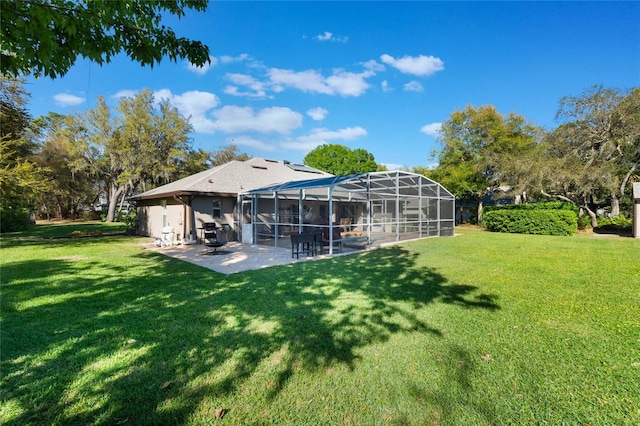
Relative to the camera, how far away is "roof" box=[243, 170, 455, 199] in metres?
10.5

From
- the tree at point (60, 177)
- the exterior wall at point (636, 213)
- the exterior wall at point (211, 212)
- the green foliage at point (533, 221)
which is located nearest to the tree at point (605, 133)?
the exterior wall at point (636, 213)

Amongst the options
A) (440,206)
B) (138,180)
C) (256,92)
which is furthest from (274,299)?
(138,180)

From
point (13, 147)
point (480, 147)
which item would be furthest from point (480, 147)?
point (13, 147)

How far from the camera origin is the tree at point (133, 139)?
25938 mm

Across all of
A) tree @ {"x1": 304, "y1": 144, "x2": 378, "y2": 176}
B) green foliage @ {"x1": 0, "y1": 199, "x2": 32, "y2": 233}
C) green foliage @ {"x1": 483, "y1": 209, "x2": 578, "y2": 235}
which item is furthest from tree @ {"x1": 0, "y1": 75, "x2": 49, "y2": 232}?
tree @ {"x1": 304, "y1": 144, "x2": 378, "y2": 176}

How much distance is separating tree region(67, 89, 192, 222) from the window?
15.9 meters

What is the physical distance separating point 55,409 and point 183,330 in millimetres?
1440

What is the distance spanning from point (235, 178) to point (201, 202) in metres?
2.67

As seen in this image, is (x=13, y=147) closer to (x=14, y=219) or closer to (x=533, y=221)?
(x=14, y=219)

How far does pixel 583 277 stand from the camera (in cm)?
607

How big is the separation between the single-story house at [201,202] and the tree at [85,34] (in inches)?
395

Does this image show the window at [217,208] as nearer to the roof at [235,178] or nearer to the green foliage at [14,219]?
the roof at [235,178]

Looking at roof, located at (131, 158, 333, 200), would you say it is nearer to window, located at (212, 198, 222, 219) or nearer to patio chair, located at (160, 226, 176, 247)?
window, located at (212, 198, 222, 219)

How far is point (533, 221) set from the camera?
1612 cm
